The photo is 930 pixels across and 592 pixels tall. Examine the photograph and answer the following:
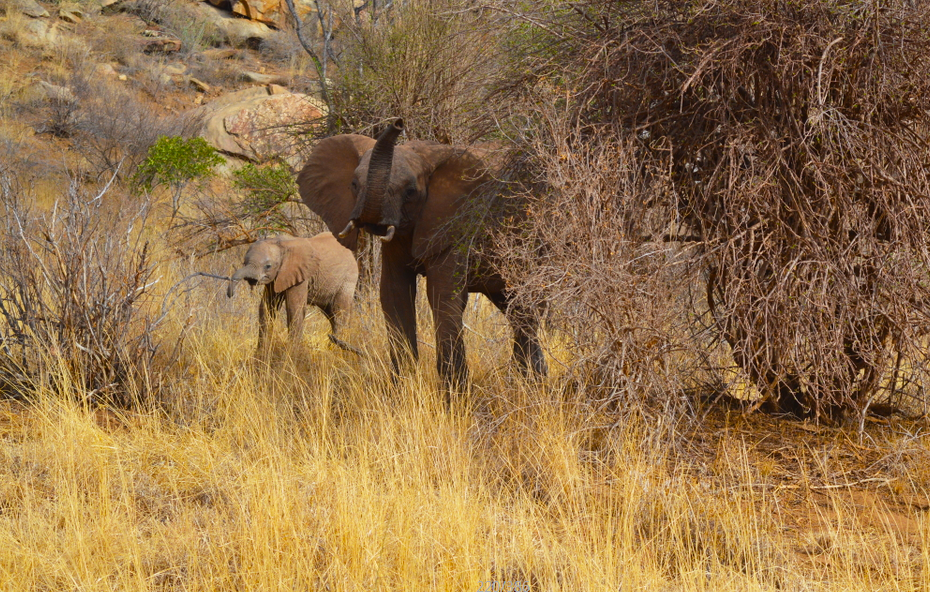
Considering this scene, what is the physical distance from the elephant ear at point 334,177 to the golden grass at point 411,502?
134 cm

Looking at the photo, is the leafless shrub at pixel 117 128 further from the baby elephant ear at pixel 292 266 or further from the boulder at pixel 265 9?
the baby elephant ear at pixel 292 266

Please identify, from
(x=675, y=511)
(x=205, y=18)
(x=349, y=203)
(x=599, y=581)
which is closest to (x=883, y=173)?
(x=675, y=511)

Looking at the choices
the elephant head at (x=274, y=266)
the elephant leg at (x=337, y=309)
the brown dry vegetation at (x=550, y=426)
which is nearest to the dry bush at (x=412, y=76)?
the elephant leg at (x=337, y=309)

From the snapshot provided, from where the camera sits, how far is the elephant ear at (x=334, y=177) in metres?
6.66

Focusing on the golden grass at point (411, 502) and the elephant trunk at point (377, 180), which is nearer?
the golden grass at point (411, 502)

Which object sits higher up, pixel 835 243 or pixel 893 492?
pixel 835 243

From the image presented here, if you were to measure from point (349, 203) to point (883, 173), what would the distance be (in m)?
3.60

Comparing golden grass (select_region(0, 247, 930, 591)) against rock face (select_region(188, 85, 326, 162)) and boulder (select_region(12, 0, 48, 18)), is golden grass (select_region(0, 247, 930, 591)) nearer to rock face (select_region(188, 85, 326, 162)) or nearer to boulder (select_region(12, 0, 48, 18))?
rock face (select_region(188, 85, 326, 162))

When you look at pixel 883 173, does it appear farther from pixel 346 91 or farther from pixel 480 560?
pixel 346 91

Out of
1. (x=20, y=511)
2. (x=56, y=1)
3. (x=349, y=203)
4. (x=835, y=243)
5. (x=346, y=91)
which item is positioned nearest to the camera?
(x=20, y=511)

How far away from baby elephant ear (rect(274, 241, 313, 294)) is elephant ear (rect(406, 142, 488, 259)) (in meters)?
2.42

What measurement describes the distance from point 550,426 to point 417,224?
77.8 inches

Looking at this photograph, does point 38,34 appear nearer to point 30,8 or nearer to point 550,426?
point 30,8

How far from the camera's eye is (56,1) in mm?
25094
